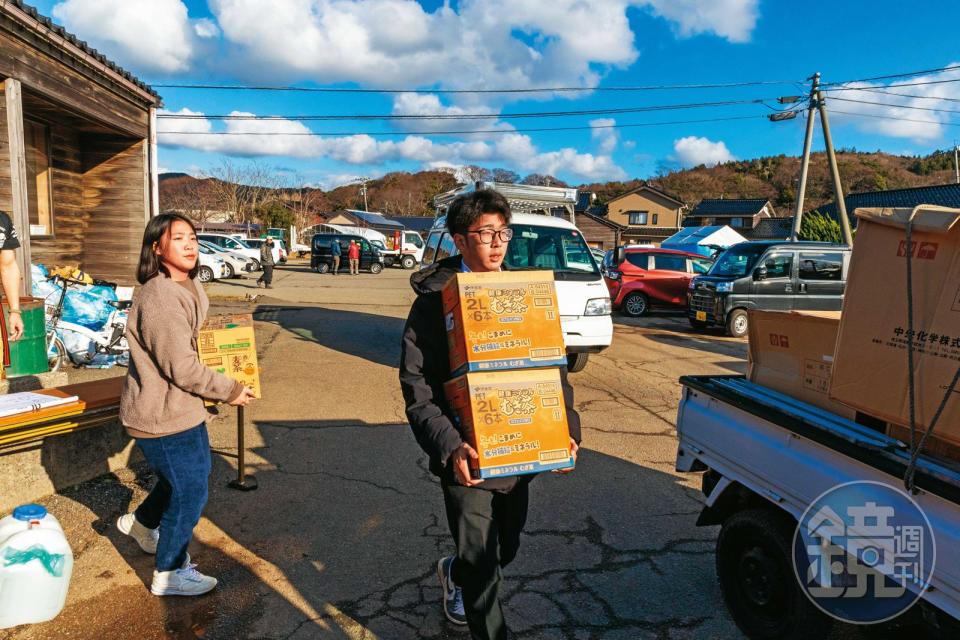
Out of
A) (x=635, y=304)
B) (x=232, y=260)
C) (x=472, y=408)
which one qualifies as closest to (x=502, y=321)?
(x=472, y=408)

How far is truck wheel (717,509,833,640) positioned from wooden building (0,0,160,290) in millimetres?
7479

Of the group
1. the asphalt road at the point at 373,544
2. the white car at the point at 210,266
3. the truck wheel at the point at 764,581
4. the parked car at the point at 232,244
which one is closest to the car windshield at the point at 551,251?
the asphalt road at the point at 373,544

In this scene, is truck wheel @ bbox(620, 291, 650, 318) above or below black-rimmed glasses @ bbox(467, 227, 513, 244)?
below

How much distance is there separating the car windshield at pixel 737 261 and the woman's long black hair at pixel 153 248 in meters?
11.8

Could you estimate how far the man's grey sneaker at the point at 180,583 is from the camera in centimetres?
284

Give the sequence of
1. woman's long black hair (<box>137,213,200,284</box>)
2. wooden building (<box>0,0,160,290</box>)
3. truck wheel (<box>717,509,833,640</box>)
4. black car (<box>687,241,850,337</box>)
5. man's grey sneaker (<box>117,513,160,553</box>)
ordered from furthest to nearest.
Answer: black car (<box>687,241,850,337</box>) < wooden building (<box>0,0,160,290</box>) < man's grey sneaker (<box>117,513,160,553</box>) < woman's long black hair (<box>137,213,200,284</box>) < truck wheel (<box>717,509,833,640</box>)

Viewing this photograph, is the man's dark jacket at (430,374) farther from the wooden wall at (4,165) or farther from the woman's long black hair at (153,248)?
the wooden wall at (4,165)

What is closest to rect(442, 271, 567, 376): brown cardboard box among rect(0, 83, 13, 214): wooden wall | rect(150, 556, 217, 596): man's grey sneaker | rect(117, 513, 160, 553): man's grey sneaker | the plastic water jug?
rect(150, 556, 217, 596): man's grey sneaker

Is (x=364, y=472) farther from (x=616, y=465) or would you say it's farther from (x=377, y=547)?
(x=616, y=465)

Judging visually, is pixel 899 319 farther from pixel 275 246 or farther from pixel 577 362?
pixel 275 246

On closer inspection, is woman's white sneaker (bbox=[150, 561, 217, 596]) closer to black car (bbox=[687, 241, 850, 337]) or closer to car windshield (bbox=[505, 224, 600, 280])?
car windshield (bbox=[505, 224, 600, 280])

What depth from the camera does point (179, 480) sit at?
2748 millimetres

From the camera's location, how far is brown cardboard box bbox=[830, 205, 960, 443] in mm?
2027

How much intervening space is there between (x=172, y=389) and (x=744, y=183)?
10138 centimetres
